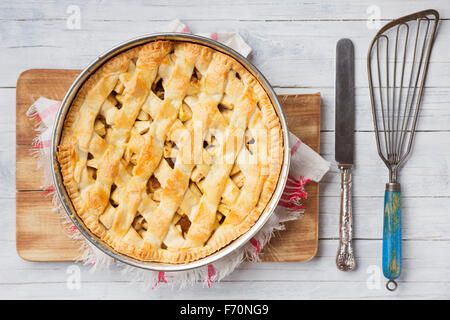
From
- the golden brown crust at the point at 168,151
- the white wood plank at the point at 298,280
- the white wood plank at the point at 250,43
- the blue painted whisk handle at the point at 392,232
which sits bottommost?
the white wood plank at the point at 298,280

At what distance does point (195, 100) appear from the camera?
848 millimetres

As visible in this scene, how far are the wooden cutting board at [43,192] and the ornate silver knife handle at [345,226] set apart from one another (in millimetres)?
69

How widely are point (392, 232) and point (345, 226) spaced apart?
0.12 meters

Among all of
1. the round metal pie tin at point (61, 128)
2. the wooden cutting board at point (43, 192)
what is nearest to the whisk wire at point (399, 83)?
the wooden cutting board at point (43, 192)

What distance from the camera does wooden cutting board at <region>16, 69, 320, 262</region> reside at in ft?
3.11

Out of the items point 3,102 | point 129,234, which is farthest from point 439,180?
point 3,102

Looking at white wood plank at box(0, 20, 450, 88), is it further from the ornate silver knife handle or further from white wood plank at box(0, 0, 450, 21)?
the ornate silver knife handle

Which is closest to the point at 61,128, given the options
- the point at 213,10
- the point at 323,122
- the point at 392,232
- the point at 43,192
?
the point at 43,192

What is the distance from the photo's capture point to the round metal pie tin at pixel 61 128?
812 millimetres

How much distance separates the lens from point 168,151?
84 cm

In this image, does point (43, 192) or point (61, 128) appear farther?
point (43, 192)

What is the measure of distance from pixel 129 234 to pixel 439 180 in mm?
841

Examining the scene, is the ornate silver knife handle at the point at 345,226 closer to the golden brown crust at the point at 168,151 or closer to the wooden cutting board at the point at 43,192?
the wooden cutting board at the point at 43,192

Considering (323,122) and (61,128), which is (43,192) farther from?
(323,122)
